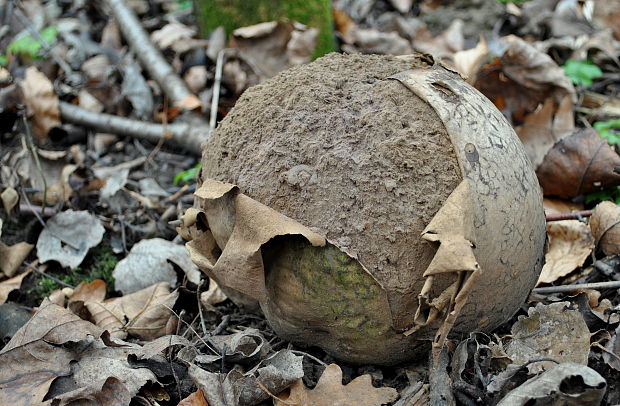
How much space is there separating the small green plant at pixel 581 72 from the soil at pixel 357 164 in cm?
254

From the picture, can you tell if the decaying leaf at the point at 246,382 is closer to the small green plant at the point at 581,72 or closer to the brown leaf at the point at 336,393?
the brown leaf at the point at 336,393

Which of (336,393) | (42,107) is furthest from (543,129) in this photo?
(42,107)

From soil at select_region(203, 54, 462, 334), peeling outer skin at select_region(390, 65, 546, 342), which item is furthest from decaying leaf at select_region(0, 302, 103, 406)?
peeling outer skin at select_region(390, 65, 546, 342)

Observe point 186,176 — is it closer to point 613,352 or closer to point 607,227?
point 607,227

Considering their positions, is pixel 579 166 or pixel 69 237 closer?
pixel 579 166

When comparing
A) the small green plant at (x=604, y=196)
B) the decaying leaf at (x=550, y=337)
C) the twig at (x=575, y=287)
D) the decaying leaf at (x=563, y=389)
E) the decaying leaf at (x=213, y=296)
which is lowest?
the decaying leaf at (x=213, y=296)

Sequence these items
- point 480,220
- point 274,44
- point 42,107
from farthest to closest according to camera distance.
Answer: point 274,44 < point 42,107 < point 480,220

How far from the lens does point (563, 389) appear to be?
1755 mm

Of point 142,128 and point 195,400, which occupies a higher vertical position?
point 195,400

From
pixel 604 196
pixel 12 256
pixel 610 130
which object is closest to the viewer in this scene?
pixel 604 196

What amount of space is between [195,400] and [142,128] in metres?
2.74

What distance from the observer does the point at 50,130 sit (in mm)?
4496

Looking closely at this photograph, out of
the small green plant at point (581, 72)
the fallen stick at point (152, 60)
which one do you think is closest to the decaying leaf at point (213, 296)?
the fallen stick at point (152, 60)

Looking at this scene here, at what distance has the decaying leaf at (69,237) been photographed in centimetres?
319
